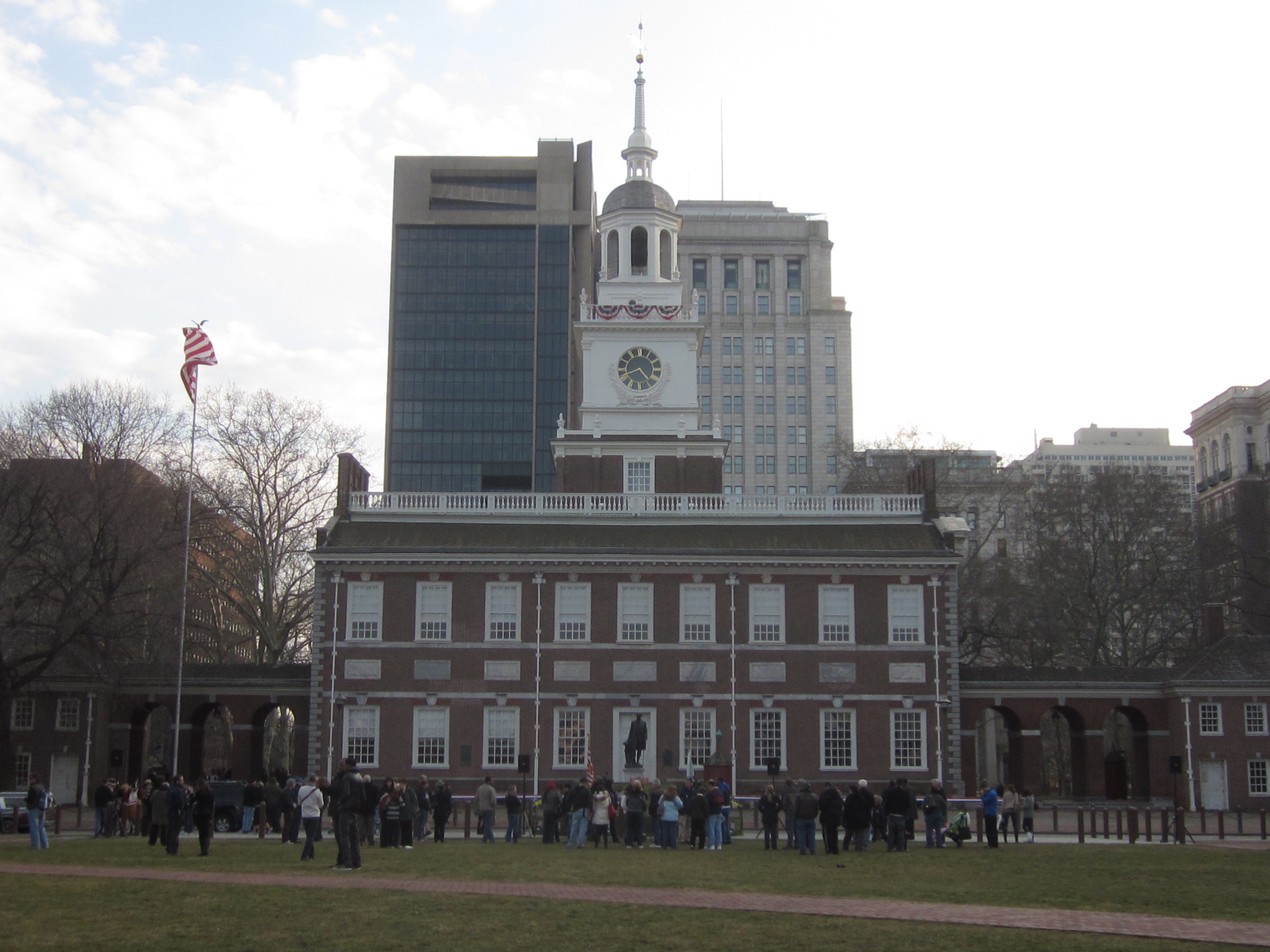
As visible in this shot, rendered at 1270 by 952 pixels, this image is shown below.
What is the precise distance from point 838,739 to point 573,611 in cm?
1006

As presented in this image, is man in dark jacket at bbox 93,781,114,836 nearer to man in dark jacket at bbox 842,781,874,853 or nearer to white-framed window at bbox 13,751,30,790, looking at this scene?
white-framed window at bbox 13,751,30,790

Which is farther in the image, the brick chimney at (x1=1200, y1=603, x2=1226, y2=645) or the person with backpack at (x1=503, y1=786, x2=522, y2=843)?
the brick chimney at (x1=1200, y1=603, x2=1226, y2=645)

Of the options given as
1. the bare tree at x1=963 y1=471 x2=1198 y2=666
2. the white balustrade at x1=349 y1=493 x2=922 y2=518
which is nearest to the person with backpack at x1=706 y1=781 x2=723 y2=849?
the white balustrade at x1=349 y1=493 x2=922 y2=518

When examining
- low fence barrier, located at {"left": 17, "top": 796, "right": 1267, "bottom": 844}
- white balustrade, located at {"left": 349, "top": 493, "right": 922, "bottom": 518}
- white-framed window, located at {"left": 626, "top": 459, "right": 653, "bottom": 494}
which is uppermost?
white-framed window, located at {"left": 626, "top": 459, "right": 653, "bottom": 494}

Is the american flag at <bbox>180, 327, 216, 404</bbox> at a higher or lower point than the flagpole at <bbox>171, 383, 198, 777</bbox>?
higher

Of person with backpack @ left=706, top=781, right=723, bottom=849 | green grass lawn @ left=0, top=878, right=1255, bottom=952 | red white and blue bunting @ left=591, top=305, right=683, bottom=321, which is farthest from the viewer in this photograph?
red white and blue bunting @ left=591, top=305, right=683, bottom=321

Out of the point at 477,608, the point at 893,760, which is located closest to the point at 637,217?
the point at 477,608

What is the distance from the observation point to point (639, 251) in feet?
208

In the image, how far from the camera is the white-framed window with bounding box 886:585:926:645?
1989 inches

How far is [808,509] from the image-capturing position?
5412 centimetres

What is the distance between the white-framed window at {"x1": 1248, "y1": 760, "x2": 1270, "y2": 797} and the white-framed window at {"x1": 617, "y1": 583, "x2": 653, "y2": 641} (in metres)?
21.1

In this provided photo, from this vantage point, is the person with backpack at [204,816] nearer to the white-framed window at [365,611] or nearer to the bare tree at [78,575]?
the bare tree at [78,575]

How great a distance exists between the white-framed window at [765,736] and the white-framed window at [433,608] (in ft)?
36.0

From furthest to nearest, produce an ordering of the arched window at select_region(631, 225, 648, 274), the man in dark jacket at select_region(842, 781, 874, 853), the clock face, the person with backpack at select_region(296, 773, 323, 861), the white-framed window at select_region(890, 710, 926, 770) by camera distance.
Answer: the arched window at select_region(631, 225, 648, 274) < the clock face < the white-framed window at select_region(890, 710, 926, 770) < the man in dark jacket at select_region(842, 781, 874, 853) < the person with backpack at select_region(296, 773, 323, 861)
